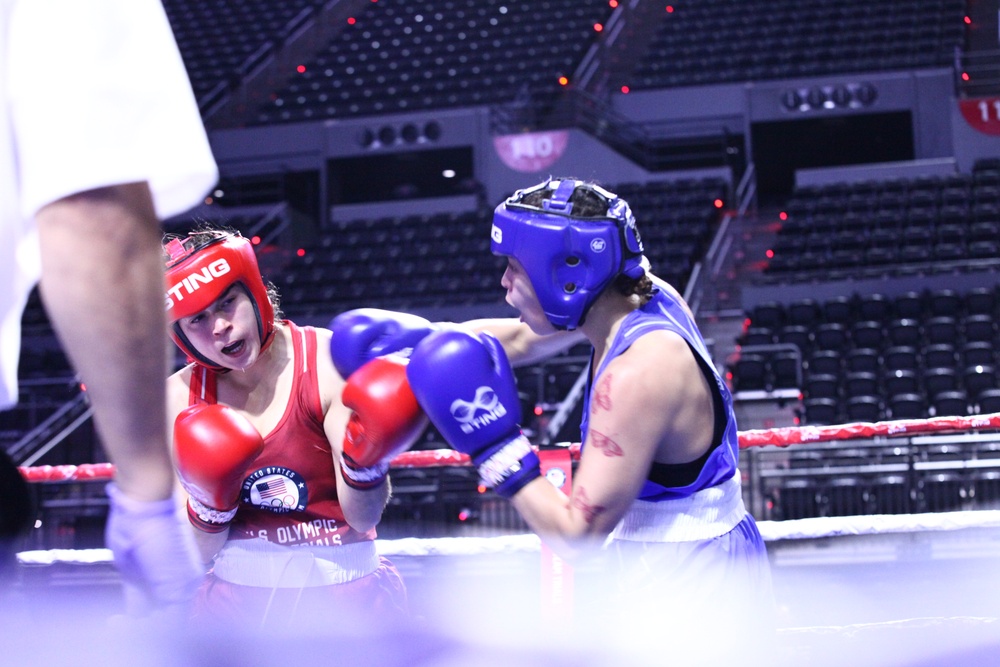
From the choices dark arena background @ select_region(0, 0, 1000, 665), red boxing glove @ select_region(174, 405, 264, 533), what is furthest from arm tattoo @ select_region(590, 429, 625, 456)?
dark arena background @ select_region(0, 0, 1000, 665)

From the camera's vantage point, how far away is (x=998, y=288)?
329 inches

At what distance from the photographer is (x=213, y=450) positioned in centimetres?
148

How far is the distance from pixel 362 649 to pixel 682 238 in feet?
30.8

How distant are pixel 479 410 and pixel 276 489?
49 centimetres

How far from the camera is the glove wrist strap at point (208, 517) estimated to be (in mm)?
1659

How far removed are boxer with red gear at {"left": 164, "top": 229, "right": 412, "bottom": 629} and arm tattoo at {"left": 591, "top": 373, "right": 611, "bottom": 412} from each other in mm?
286

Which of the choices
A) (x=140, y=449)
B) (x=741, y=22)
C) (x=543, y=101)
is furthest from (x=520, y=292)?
(x=741, y=22)

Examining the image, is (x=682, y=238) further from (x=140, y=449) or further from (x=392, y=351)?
(x=140, y=449)

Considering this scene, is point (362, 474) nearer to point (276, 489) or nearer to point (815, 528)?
point (276, 489)

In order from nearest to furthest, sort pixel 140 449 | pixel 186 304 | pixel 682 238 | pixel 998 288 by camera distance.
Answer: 1. pixel 140 449
2. pixel 186 304
3. pixel 998 288
4. pixel 682 238

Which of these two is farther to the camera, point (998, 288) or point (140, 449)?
point (998, 288)

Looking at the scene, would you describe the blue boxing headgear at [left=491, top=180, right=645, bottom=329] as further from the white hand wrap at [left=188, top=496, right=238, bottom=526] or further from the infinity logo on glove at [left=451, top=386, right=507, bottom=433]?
the white hand wrap at [left=188, top=496, right=238, bottom=526]

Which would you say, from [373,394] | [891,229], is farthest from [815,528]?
[891,229]

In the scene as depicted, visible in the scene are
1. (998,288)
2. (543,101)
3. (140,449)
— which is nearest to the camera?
(140,449)
